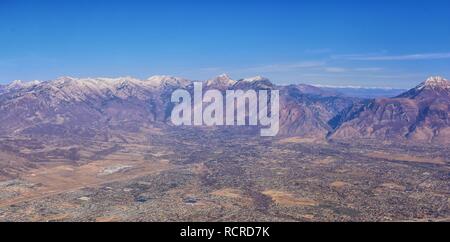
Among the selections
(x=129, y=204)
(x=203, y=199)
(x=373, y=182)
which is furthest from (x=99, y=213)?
(x=373, y=182)

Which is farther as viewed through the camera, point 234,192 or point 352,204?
point 234,192

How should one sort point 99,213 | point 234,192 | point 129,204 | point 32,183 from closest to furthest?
point 99,213 → point 129,204 → point 234,192 → point 32,183

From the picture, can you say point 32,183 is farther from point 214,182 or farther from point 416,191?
point 416,191
